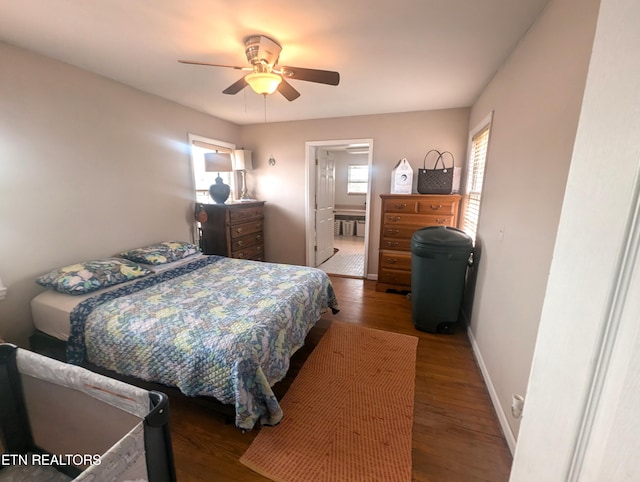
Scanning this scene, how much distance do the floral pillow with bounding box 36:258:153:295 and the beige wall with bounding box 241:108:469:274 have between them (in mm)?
2460

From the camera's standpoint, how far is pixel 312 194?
4434mm

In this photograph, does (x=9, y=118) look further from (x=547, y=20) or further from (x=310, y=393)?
(x=547, y=20)

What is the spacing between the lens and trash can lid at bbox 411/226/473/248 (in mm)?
2561

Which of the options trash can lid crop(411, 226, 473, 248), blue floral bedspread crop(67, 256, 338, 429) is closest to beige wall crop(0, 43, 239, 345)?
blue floral bedspread crop(67, 256, 338, 429)

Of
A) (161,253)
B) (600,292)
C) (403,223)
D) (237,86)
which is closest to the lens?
(600,292)

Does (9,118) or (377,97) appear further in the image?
(377,97)

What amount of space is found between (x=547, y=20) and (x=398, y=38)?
83 centimetres

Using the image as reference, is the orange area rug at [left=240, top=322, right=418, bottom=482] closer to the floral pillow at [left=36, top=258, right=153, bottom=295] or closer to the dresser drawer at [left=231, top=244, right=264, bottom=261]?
the floral pillow at [left=36, top=258, right=153, bottom=295]

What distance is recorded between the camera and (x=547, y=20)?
4.95ft

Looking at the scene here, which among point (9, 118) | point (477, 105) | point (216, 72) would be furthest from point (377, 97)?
point (9, 118)

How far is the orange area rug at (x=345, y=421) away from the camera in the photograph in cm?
141

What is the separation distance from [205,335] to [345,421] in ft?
3.36

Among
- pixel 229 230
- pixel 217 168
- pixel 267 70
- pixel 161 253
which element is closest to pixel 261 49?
pixel 267 70

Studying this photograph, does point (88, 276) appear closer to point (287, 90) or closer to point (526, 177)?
point (287, 90)
